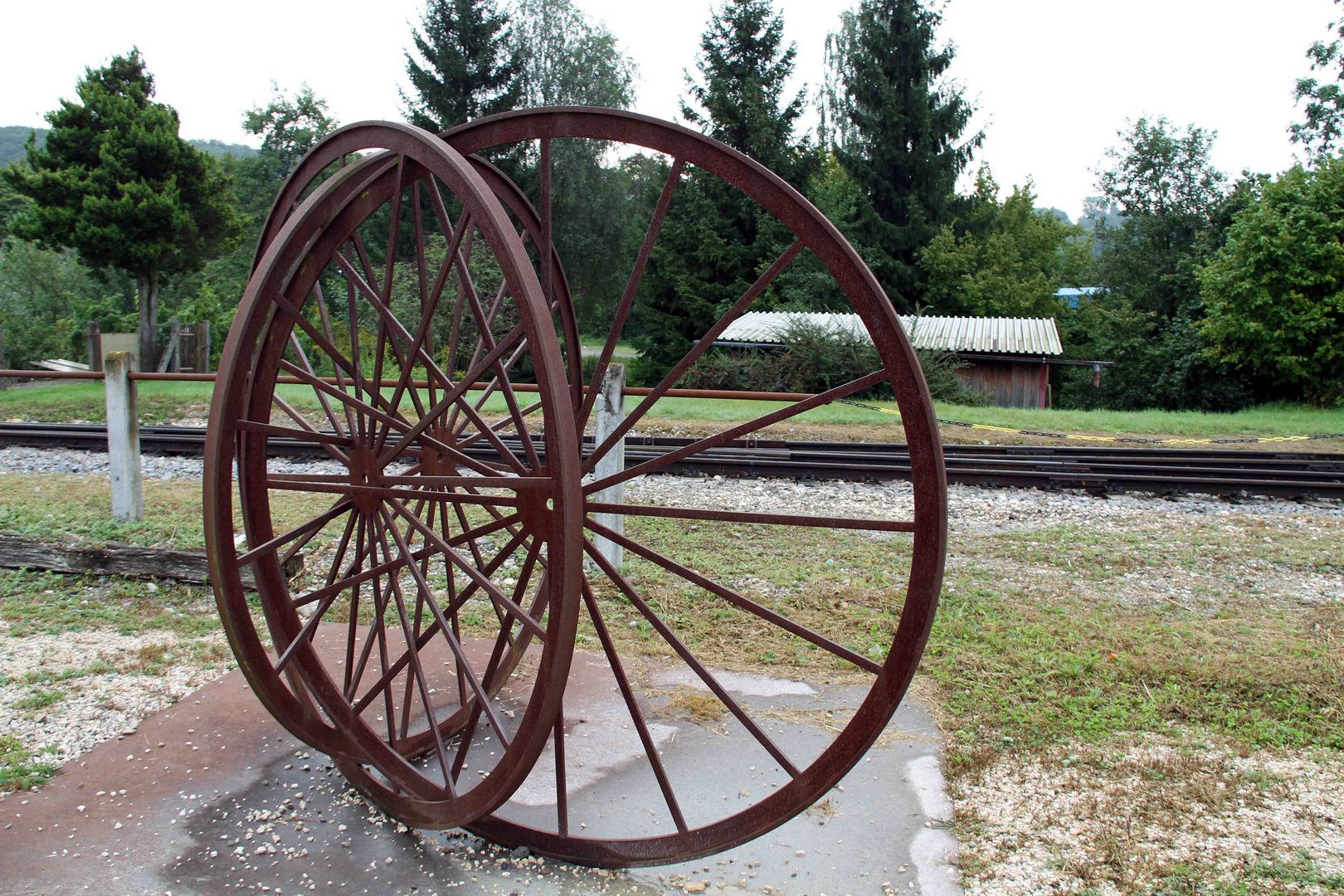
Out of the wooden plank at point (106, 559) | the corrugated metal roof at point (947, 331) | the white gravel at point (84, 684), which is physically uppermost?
the corrugated metal roof at point (947, 331)

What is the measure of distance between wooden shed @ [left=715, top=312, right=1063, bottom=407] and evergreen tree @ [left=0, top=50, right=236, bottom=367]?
1311 centimetres

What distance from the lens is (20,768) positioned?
4031mm

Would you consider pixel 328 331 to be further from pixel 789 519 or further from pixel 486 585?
pixel 789 519

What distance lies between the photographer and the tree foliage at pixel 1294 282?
79.0 feet

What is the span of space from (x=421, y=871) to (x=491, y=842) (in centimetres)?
28

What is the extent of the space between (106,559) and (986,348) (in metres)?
22.9

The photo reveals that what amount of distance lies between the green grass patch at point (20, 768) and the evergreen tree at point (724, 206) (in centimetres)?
2745

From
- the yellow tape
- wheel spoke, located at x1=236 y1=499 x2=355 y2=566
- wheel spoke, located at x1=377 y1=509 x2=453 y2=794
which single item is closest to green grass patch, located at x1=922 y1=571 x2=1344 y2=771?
wheel spoke, located at x1=377 y1=509 x2=453 y2=794

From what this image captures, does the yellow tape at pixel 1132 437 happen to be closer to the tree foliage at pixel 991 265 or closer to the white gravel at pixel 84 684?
the white gravel at pixel 84 684

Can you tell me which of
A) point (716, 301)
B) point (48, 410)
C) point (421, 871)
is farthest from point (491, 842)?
point (716, 301)

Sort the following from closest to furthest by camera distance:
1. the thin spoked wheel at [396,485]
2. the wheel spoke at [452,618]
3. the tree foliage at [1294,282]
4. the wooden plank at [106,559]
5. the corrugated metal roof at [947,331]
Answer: the thin spoked wheel at [396,485], the wheel spoke at [452,618], the wooden plank at [106,559], the tree foliage at [1294,282], the corrugated metal roof at [947,331]

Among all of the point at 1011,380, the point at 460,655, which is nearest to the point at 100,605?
the point at 460,655

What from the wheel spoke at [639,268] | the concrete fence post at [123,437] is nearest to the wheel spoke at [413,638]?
the wheel spoke at [639,268]

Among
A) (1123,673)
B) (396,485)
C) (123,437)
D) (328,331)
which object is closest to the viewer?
(396,485)
